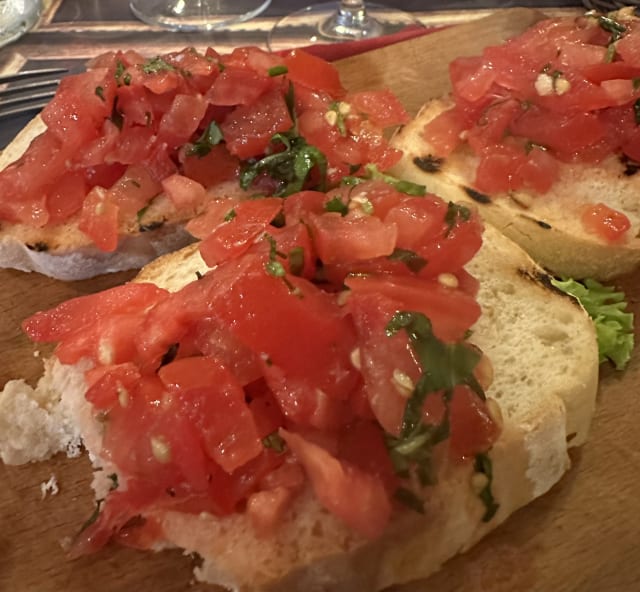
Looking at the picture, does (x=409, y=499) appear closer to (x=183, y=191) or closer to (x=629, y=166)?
(x=183, y=191)

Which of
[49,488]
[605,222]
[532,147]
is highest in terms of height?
[532,147]

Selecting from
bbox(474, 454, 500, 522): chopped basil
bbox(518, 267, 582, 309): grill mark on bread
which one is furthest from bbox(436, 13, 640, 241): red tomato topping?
bbox(474, 454, 500, 522): chopped basil

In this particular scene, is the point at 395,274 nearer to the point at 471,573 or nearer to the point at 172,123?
the point at 471,573

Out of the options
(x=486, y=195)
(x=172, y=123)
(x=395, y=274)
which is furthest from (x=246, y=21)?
(x=395, y=274)

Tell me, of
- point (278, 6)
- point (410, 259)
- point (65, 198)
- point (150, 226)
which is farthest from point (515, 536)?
point (278, 6)

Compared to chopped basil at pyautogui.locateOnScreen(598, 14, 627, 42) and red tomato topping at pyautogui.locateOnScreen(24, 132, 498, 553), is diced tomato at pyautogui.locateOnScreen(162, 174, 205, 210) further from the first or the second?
chopped basil at pyautogui.locateOnScreen(598, 14, 627, 42)
